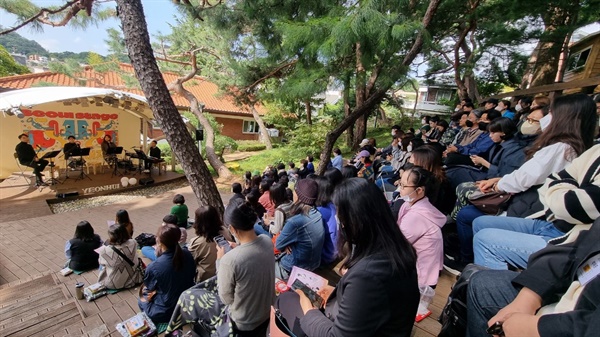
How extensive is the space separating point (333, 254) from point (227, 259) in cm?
140

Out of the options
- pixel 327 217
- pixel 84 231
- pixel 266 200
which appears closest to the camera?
pixel 327 217

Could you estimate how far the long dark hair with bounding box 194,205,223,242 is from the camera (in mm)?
2613

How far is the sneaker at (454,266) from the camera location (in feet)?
8.59

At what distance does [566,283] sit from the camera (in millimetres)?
1081

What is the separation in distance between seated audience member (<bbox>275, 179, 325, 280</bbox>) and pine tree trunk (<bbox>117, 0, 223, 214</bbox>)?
134 centimetres

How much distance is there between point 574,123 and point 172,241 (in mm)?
3182

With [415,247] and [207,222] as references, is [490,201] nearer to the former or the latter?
[415,247]

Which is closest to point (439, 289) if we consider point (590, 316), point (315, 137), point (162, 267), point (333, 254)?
point (333, 254)

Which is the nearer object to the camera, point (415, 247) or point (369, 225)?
point (369, 225)

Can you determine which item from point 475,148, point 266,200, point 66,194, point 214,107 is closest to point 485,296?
point 475,148

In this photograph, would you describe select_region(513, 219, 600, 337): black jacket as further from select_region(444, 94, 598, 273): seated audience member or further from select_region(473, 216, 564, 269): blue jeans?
select_region(444, 94, 598, 273): seated audience member

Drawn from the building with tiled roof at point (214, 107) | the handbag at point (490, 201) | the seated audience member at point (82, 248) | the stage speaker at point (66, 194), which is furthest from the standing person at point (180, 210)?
the building with tiled roof at point (214, 107)

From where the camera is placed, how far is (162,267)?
2223 mm

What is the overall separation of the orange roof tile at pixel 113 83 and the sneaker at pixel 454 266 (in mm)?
9973
